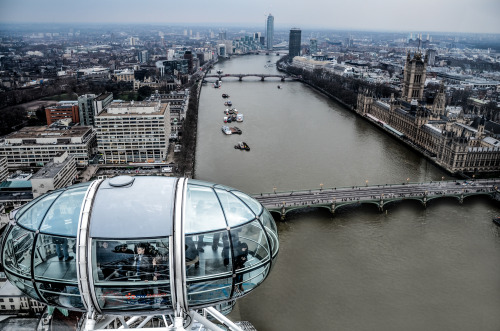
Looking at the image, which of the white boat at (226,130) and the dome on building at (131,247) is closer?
the dome on building at (131,247)

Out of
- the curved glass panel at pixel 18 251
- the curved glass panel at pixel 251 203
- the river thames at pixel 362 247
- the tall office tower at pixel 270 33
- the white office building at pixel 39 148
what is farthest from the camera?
the tall office tower at pixel 270 33

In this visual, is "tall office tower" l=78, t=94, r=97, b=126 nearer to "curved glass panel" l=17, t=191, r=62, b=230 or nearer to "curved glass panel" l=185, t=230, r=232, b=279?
"curved glass panel" l=17, t=191, r=62, b=230

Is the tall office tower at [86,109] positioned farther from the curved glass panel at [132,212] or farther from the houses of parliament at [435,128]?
the curved glass panel at [132,212]

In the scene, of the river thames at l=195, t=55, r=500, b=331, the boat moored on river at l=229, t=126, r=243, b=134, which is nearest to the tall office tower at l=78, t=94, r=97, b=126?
the river thames at l=195, t=55, r=500, b=331

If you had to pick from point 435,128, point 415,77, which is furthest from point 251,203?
point 415,77

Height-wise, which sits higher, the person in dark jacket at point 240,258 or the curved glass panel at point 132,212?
the curved glass panel at point 132,212

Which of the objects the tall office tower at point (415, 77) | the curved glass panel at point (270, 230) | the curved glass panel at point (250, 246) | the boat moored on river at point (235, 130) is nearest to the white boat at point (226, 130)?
the boat moored on river at point (235, 130)

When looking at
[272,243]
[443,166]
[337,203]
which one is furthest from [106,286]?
[443,166]
